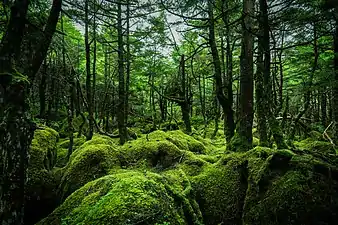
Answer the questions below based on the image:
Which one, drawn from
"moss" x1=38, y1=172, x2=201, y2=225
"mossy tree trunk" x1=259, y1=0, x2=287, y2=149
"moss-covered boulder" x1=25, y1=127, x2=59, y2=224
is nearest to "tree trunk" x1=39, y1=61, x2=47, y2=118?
"moss-covered boulder" x1=25, y1=127, x2=59, y2=224

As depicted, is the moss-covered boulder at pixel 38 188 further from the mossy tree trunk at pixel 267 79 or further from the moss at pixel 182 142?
the mossy tree trunk at pixel 267 79

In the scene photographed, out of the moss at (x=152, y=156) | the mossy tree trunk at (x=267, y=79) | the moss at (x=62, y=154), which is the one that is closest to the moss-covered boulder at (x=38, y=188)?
the moss at (x=62, y=154)

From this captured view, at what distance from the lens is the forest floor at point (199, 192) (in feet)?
12.2

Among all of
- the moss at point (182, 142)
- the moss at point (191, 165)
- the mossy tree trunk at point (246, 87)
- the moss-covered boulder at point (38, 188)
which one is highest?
the mossy tree trunk at point (246, 87)

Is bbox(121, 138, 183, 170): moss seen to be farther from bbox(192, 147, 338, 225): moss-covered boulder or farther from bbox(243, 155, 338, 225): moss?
bbox(243, 155, 338, 225): moss

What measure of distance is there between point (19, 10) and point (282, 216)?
537 centimetres

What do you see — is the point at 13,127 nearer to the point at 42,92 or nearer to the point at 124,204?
the point at 124,204

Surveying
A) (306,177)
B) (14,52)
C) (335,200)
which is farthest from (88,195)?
(335,200)

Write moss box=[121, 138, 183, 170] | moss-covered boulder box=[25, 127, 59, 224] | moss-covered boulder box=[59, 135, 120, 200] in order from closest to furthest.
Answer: moss-covered boulder box=[59, 135, 120, 200], moss-covered boulder box=[25, 127, 59, 224], moss box=[121, 138, 183, 170]

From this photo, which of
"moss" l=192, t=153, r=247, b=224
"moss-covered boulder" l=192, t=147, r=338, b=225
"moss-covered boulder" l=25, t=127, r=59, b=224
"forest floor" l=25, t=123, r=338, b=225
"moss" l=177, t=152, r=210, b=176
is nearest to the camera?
"forest floor" l=25, t=123, r=338, b=225

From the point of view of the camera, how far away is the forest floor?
12.2 feet

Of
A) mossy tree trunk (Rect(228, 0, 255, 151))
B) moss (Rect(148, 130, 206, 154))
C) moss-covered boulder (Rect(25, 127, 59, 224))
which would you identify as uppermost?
mossy tree trunk (Rect(228, 0, 255, 151))

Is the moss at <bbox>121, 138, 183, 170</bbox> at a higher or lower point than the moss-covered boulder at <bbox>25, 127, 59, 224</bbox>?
higher

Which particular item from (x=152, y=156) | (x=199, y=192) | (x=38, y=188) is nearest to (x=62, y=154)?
(x=38, y=188)
